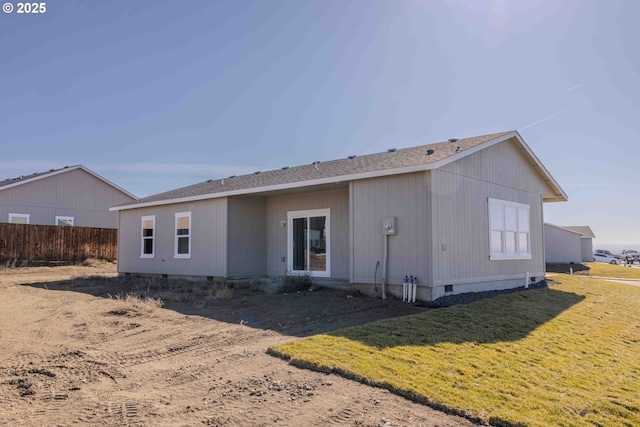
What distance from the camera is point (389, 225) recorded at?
10148mm

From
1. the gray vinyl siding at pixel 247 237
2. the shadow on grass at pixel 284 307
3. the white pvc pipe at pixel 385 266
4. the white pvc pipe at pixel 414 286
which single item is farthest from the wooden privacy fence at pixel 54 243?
the white pvc pipe at pixel 414 286

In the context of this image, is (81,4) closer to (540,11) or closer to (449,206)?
(449,206)

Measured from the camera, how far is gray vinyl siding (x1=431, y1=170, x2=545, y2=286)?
988cm

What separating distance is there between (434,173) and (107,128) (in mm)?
15438

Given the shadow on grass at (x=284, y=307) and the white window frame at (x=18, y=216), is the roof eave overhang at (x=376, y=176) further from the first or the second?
the white window frame at (x=18, y=216)

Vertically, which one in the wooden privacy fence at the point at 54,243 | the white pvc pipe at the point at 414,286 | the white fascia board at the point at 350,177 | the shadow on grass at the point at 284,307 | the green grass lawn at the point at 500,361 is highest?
the white fascia board at the point at 350,177

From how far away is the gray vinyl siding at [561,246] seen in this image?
30.3 meters

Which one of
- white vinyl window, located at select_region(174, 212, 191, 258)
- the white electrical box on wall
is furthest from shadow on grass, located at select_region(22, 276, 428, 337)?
white vinyl window, located at select_region(174, 212, 191, 258)

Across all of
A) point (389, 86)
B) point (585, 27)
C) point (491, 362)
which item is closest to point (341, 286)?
point (491, 362)

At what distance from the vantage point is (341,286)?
11.7 meters

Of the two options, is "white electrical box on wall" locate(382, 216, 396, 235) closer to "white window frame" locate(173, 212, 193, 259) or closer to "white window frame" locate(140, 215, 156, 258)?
"white window frame" locate(173, 212, 193, 259)

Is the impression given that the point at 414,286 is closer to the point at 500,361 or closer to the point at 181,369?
the point at 500,361

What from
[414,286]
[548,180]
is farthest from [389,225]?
[548,180]

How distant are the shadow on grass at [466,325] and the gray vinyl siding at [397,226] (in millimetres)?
1506
